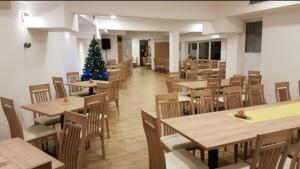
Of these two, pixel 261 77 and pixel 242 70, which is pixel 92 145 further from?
pixel 242 70

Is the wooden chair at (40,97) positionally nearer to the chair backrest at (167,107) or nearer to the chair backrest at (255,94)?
the chair backrest at (167,107)

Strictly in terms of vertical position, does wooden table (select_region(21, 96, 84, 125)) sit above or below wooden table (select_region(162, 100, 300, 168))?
above

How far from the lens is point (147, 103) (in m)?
6.29

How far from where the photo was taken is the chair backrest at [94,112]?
9.45ft

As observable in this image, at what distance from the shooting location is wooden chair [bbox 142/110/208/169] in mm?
1865

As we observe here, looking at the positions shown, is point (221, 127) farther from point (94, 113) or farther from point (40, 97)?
point (40, 97)

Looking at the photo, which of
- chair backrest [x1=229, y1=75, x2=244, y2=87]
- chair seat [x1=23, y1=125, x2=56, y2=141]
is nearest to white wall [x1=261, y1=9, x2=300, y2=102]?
chair backrest [x1=229, y1=75, x2=244, y2=87]

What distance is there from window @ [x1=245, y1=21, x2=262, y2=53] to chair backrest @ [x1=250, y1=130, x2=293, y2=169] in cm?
463

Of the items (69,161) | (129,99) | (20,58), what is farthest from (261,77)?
(20,58)

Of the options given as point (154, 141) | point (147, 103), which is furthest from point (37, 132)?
point (147, 103)

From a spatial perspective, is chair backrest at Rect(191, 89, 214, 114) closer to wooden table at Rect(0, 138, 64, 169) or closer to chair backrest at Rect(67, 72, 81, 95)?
wooden table at Rect(0, 138, 64, 169)

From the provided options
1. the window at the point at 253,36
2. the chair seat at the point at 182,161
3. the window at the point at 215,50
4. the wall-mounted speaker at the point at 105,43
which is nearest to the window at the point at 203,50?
the window at the point at 215,50

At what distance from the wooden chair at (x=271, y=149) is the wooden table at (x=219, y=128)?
24 centimetres

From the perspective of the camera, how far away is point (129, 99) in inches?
270
